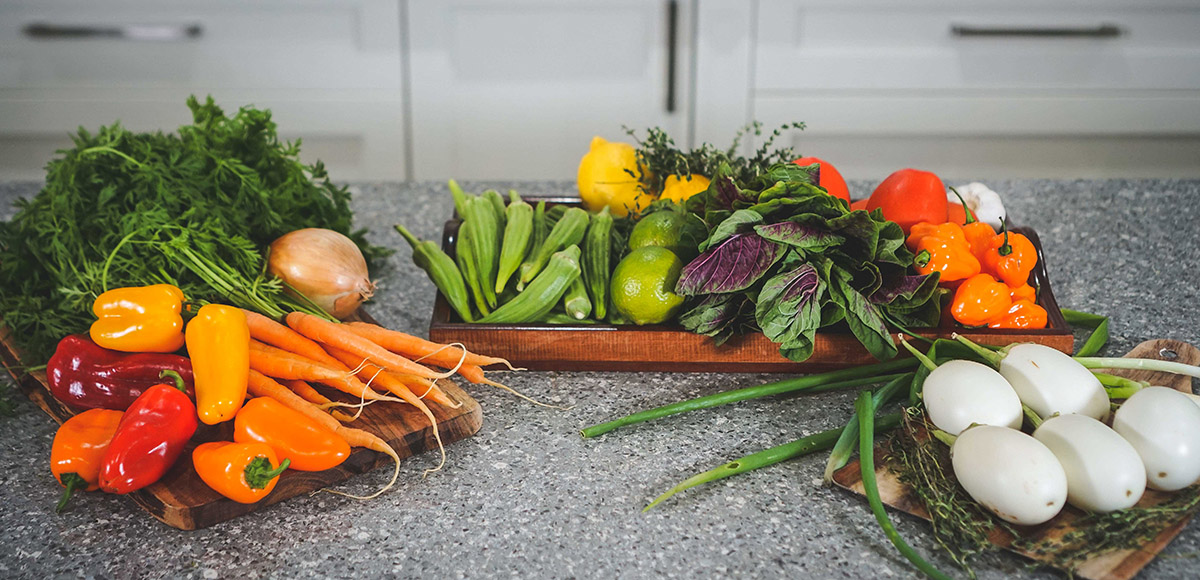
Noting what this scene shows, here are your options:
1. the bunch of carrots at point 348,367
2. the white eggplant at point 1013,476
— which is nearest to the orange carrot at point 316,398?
the bunch of carrots at point 348,367

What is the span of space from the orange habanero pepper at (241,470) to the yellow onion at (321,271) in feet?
1.17

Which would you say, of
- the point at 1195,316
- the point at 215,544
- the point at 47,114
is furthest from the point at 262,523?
the point at 47,114

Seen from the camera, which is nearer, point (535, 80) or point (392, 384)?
point (392, 384)

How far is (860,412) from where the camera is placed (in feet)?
2.81

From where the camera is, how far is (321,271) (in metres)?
1.13

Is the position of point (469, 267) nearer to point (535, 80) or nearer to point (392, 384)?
point (392, 384)

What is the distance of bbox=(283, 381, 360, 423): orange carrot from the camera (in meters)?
0.93

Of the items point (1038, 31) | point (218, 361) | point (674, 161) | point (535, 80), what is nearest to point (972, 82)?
point (1038, 31)

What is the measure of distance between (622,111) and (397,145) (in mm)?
629

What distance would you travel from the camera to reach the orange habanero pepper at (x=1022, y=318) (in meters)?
1.03

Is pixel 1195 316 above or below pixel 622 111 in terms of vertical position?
below

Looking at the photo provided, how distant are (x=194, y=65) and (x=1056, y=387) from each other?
2305mm

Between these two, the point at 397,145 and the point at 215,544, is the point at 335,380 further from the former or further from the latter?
the point at 397,145

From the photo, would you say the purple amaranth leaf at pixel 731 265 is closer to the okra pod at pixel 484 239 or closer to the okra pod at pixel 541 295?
the okra pod at pixel 541 295
